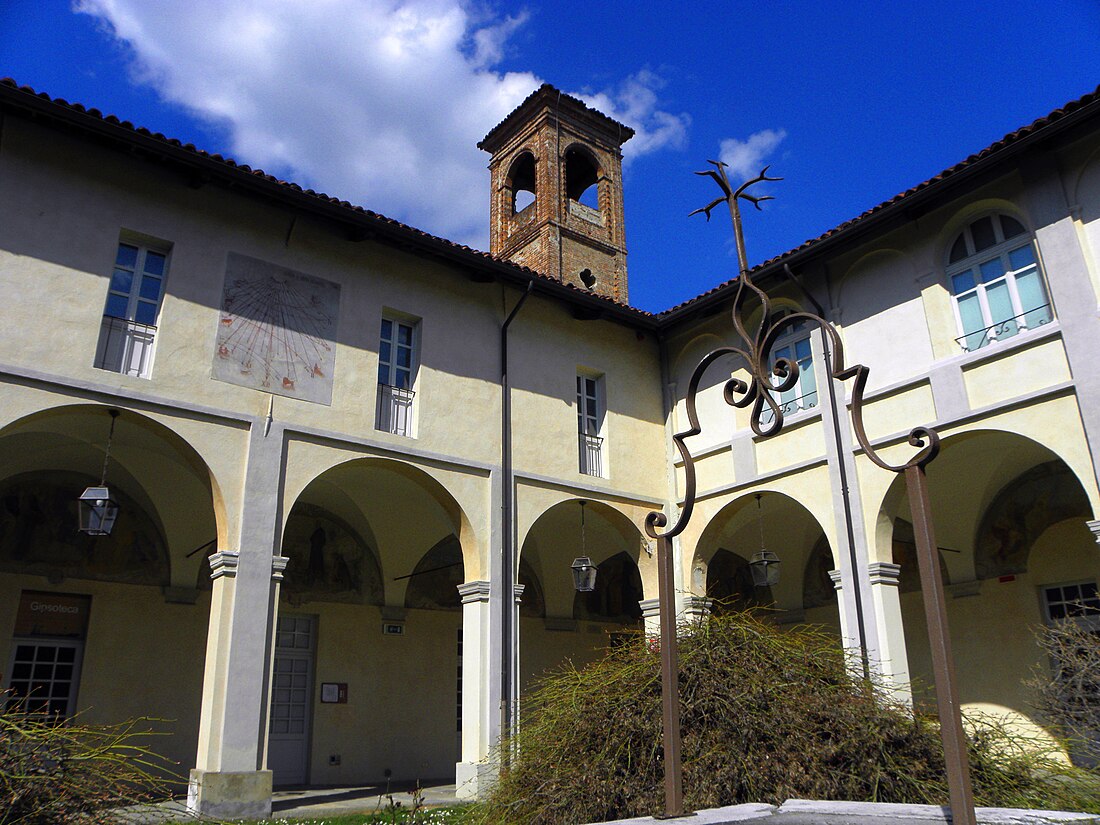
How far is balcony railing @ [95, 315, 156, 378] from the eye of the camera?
29.6ft

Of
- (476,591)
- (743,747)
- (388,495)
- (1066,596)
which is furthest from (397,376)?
(1066,596)

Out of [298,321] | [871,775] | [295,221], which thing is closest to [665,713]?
[871,775]

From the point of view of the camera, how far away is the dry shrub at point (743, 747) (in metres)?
5.46

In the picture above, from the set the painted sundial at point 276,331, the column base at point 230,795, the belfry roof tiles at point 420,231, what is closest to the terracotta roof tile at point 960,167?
the belfry roof tiles at point 420,231

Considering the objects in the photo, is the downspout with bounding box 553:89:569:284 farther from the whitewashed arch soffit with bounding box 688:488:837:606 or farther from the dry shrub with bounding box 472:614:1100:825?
the dry shrub with bounding box 472:614:1100:825

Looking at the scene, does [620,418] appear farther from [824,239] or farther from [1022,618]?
[1022,618]

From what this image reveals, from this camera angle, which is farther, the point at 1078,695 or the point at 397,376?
the point at 397,376

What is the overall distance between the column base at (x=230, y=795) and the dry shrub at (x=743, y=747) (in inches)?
132

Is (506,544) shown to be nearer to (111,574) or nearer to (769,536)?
(111,574)

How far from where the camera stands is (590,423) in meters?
13.3

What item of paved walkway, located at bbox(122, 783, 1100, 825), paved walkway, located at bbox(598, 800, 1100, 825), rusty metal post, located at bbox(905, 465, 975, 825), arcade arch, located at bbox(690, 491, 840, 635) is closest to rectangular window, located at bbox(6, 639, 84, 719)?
paved walkway, located at bbox(122, 783, 1100, 825)

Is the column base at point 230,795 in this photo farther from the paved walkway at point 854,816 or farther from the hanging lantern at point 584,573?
the paved walkway at point 854,816

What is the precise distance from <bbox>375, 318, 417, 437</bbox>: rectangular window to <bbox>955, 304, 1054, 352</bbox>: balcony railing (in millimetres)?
6587

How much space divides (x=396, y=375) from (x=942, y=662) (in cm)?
820
